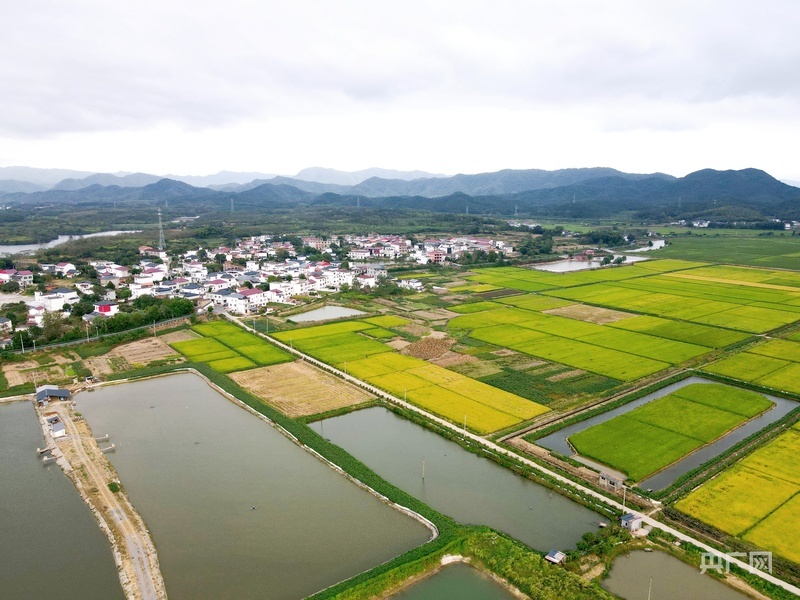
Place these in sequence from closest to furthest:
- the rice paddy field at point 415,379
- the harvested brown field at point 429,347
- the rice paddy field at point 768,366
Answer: the rice paddy field at point 415,379 → the rice paddy field at point 768,366 → the harvested brown field at point 429,347

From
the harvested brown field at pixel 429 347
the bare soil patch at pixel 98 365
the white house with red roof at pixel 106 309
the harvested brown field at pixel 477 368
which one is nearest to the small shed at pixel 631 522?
the harvested brown field at pixel 477 368

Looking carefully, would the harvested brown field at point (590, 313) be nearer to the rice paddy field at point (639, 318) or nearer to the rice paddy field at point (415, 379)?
the rice paddy field at point (639, 318)

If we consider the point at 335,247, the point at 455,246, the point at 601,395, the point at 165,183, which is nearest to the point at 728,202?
the point at 455,246

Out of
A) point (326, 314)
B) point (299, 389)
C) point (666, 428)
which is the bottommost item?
point (299, 389)

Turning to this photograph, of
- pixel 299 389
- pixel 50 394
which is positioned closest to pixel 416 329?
pixel 299 389

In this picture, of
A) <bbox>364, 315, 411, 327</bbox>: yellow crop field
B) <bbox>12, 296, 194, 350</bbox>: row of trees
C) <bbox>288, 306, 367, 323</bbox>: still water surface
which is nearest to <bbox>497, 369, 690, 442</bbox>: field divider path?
<bbox>364, 315, 411, 327</bbox>: yellow crop field

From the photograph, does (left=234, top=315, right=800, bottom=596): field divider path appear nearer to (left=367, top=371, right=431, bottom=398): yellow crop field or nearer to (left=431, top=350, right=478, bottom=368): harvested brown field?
(left=367, top=371, right=431, bottom=398): yellow crop field

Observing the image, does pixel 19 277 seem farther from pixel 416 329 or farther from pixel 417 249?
pixel 417 249

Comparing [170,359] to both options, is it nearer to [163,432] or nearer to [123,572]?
[163,432]
